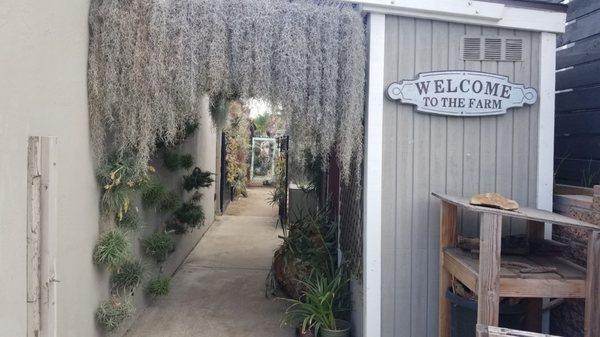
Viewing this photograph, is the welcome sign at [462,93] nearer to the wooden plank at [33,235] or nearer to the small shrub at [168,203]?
the wooden plank at [33,235]

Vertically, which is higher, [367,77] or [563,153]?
[367,77]

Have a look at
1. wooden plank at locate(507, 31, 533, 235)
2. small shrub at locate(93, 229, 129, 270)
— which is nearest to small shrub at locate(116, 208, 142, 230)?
small shrub at locate(93, 229, 129, 270)

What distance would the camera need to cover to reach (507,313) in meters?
2.69

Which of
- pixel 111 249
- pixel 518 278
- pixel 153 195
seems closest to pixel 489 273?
pixel 518 278

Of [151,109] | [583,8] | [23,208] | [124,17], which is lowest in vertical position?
[23,208]

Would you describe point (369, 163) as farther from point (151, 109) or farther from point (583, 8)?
point (583, 8)

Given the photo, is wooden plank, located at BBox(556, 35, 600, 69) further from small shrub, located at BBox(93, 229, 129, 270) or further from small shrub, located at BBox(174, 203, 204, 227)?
small shrub, located at BBox(174, 203, 204, 227)

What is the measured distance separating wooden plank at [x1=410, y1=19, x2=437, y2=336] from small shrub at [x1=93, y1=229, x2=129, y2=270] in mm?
2092

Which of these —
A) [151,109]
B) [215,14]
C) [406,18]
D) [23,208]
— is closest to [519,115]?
[406,18]

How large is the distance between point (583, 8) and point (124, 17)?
3.61 m

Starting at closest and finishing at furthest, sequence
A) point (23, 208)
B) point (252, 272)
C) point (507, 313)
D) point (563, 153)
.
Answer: point (23, 208) → point (507, 313) → point (563, 153) → point (252, 272)

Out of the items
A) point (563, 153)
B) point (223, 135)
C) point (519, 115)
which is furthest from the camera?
point (223, 135)

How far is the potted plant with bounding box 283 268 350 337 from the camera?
3.73m

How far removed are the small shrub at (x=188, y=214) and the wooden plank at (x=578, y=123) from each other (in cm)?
404
